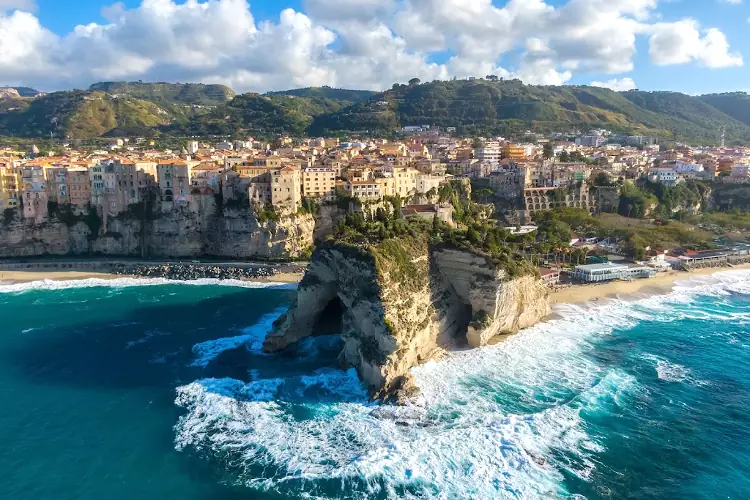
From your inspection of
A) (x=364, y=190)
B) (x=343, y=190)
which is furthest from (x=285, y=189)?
(x=364, y=190)

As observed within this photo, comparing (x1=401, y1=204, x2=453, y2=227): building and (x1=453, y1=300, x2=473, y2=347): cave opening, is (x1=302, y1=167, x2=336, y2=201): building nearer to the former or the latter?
(x1=401, y1=204, x2=453, y2=227): building

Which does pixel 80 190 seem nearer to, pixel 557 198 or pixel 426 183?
pixel 426 183

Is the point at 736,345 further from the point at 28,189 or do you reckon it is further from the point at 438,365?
the point at 28,189

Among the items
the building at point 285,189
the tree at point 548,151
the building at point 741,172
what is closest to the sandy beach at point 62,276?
the building at point 285,189

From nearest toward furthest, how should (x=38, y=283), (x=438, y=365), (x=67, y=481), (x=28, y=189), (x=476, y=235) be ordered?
(x=67, y=481), (x=438, y=365), (x=476, y=235), (x=38, y=283), (x=28, y=189)

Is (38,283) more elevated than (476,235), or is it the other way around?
(476,235)

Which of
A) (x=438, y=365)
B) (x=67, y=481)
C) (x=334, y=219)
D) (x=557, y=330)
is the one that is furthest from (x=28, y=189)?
(x=557, y=330)
